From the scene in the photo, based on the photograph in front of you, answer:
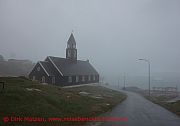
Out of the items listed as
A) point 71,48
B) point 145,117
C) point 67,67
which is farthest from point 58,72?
point 145,117

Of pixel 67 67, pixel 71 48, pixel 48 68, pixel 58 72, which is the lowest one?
pixel 58 72

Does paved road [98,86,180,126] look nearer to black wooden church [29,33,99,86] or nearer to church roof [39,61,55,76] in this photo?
black wooden church [29,33,99,86]

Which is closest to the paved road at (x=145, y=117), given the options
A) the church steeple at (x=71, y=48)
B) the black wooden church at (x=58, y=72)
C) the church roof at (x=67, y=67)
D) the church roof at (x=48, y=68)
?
the black wooden church at (x=58, y=72)

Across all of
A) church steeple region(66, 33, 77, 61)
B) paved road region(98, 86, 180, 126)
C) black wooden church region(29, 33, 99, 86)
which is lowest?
paved road region(98, 86, 180, 126)

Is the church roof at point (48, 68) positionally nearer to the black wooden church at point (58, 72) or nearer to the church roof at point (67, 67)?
the black wooden church at point (58, 72)

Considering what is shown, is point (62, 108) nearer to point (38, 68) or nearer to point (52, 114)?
point (52, 114)

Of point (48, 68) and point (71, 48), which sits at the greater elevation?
point (71, 48)

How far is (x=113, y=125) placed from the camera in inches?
696

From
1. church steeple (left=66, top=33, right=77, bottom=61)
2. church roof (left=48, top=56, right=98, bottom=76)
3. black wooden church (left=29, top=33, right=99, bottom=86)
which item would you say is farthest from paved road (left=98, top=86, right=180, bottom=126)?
church steeple (left=66, top=33, right=77, bottom=61)

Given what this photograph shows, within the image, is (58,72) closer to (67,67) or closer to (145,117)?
(67,67)

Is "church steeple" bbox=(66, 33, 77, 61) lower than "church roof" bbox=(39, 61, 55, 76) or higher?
higher

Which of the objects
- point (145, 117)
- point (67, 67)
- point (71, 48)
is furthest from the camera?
point (71, 48)

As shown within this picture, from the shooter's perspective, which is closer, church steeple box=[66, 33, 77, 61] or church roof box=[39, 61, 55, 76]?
church roof box=[39, 61, 55, 76]

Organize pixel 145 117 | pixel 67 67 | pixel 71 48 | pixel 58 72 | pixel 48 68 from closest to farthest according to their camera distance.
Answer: pixel 145 117, pixel 58 72, pixel 48 68, pixel 67 67, pixel 71 48
